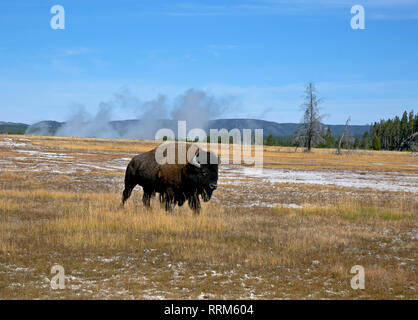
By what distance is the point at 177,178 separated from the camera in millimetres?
12797

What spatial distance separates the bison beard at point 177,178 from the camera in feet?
40.2

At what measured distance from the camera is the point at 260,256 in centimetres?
848

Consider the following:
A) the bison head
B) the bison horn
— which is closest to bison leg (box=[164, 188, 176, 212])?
the bison head

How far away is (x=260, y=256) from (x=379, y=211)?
8.17 meters

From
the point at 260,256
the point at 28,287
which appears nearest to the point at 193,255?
the point at 260,256

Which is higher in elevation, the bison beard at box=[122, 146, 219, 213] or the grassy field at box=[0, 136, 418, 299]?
the bison beard at box=[122, 146, 219, 213]

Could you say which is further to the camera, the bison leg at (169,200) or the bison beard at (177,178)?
the bison leg at (169,200)

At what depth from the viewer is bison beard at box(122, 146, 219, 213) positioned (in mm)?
12258

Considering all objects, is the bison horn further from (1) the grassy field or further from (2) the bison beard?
(1) the grassy field

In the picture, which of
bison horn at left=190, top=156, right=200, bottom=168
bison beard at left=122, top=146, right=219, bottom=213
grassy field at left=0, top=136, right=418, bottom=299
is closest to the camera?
grassy field at left=0, top=136, right=418, bottom=299

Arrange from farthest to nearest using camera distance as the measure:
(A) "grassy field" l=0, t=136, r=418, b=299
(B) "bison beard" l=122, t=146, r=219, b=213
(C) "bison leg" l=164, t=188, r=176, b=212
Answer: (C) "bison leg" l=164, t=188, r=176, b=212, (B) "bison beard" l=122, t=146, r=219, b=213, (A) "grassy field" l=0, t=136, r=418, b=299

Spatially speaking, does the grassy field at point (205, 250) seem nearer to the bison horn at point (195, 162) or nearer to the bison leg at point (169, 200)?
the bison leg at point (169, 200)

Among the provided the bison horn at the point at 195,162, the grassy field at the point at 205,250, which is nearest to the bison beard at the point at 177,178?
the bison horn at the point at 195,162

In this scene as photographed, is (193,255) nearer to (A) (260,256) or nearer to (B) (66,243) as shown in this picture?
(A) (260,256)
